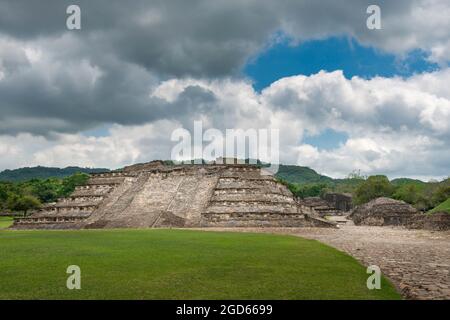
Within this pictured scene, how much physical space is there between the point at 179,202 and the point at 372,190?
166 feet

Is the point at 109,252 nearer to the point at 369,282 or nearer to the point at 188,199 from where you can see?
the point at 369,282

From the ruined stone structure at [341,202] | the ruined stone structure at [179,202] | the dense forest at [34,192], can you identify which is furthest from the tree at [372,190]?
the dense forest at [34,192]

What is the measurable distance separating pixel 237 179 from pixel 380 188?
46.8m

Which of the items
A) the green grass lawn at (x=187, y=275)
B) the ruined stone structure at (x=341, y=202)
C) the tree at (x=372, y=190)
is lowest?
the ruined stone structure at (x=341, y=202)

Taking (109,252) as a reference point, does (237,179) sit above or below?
above

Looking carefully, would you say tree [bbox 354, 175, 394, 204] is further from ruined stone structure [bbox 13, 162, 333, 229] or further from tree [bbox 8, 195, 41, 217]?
tree [bbox 8, 195, 41, 217]

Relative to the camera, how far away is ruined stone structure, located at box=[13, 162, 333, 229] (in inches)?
1319

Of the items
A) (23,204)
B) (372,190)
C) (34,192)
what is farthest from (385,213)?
(34,192)

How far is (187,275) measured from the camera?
9.59m

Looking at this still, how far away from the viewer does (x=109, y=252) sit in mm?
14250

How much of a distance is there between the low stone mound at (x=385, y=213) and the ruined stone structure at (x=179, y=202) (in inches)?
500

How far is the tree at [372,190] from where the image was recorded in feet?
251

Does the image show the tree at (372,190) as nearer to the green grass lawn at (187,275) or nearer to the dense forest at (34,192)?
the dense forest at (34,192)
